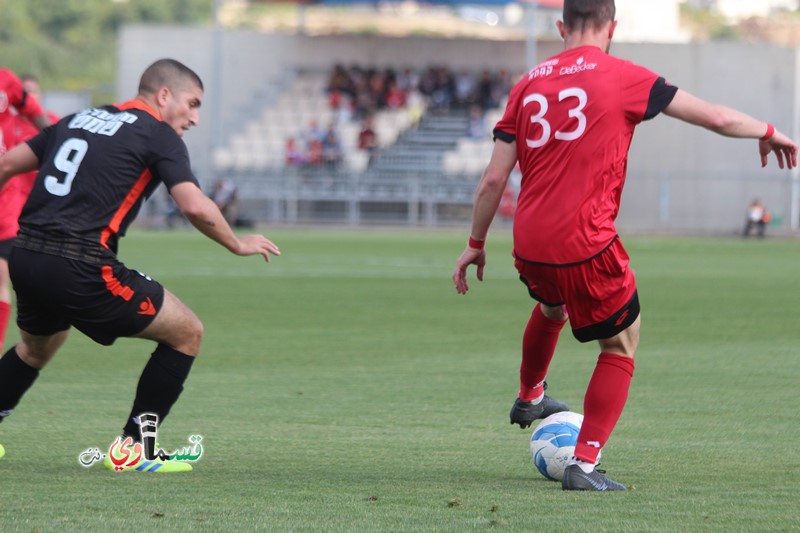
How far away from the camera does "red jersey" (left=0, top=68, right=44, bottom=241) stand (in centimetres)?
897

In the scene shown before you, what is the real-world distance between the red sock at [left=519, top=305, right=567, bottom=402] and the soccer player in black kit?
1436 mm

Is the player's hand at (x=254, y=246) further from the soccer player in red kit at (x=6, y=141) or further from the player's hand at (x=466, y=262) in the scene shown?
the soccer player in red kit at (x=6, y=141)

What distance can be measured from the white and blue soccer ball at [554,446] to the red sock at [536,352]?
1.31 feet

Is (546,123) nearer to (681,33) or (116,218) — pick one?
(116,218)

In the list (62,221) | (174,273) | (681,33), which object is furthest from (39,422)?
(681,33)

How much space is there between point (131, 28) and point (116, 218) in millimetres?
38847

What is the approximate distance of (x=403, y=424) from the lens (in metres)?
7.37

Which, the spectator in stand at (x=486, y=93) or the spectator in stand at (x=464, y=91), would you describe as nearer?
the spectator in stand at (x=486, y=93)

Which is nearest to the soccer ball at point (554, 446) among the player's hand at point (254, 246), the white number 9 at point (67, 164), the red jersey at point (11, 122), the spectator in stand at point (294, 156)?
the player's hand at point (254, 246)

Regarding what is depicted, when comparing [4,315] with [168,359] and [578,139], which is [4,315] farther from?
[578,139]

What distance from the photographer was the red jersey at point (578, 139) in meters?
5.36

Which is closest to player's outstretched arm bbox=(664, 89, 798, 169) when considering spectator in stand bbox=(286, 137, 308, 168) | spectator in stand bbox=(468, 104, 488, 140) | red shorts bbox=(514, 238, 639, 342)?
red shorts bbox=(514, 238, 639, 342)

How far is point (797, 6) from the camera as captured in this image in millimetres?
89000

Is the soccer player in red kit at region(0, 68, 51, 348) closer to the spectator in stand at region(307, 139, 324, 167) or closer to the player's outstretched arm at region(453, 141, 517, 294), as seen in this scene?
the player's outstretched arm at region(453, 141, 517, 294)
